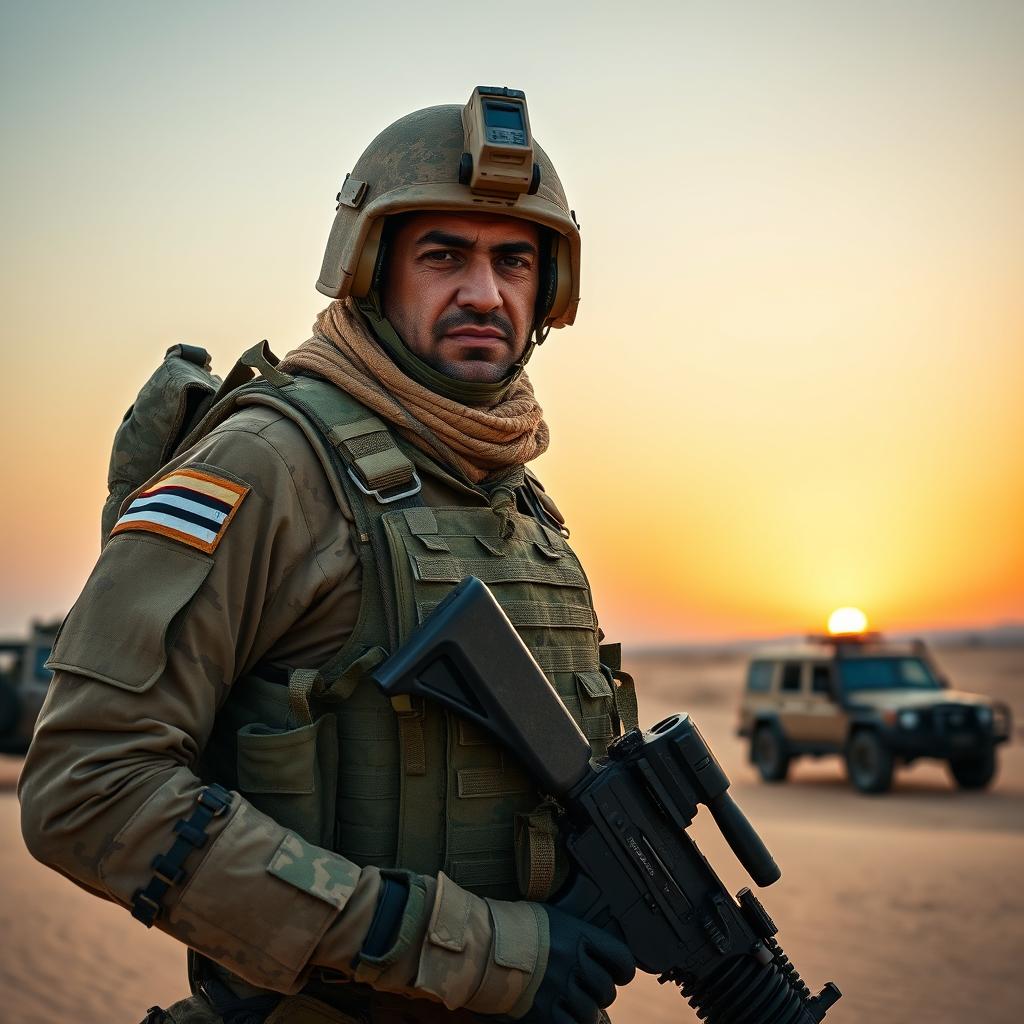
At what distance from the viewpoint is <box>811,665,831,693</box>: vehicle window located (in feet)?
50.0

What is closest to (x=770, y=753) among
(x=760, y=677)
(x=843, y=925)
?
(x=760, y=677)

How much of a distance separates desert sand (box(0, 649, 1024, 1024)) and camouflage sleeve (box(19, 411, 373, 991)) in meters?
5.32

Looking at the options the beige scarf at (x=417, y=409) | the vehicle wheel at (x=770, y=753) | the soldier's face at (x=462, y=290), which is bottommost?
the vehicle wheel at (x=770, y=753)

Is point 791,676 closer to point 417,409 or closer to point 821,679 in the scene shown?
Answer: point 821,679

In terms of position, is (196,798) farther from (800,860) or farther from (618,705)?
(800,860)

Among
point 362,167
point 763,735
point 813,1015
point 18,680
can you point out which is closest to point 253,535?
point 362,167

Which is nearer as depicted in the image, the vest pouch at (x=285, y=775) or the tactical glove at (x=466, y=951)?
the tactical glove at (x=466, y=951)

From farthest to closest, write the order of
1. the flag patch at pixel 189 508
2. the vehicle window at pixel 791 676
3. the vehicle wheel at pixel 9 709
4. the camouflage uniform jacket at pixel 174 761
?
the vehicle window at pixel 791 676
the vehicle wheel at pixel 9 709
the flag patch at pixel 189 508
the camouflage uniform jacket at pixel 174 761

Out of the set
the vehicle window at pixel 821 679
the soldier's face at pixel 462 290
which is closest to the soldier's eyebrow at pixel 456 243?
the soldier's face at pixel 462 290

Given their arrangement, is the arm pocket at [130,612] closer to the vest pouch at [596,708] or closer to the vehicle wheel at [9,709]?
the vest pouch at [596,708]

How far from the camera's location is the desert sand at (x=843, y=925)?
6969 mm

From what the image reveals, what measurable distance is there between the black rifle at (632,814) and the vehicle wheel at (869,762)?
12.8 meters

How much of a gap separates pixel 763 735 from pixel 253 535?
49.4 feet

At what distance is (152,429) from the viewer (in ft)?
8.56
